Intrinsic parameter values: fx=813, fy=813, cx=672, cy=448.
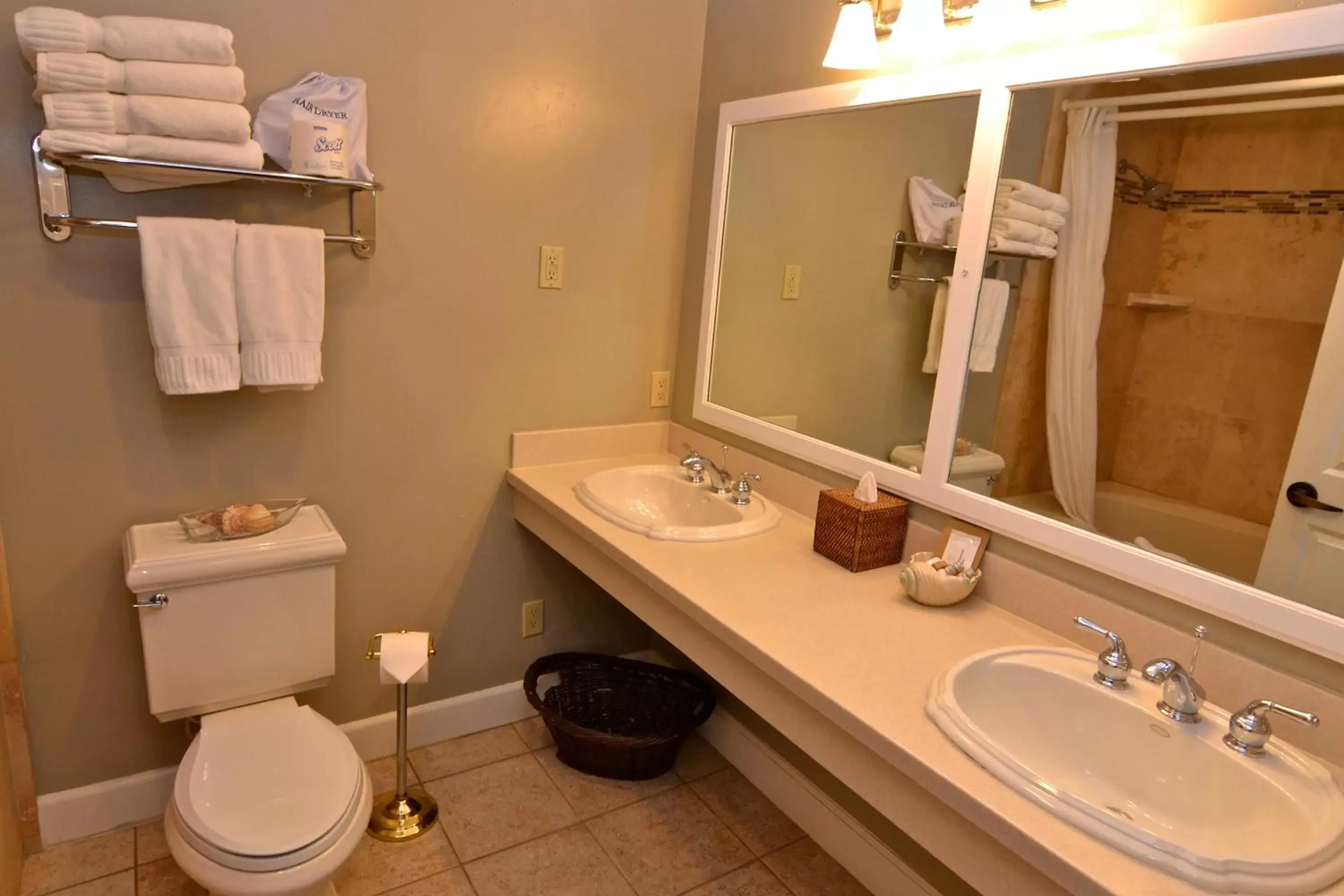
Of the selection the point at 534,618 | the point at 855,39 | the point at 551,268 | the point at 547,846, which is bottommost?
the point at 547,846

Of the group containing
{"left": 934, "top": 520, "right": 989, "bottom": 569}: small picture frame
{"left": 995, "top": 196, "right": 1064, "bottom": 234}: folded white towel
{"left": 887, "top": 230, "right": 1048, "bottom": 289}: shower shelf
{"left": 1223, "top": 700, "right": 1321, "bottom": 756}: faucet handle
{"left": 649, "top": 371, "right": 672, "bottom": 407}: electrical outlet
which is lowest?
{"left": 1223, "top": 700, "right": 1321, "bottom": 756}: faucet handle

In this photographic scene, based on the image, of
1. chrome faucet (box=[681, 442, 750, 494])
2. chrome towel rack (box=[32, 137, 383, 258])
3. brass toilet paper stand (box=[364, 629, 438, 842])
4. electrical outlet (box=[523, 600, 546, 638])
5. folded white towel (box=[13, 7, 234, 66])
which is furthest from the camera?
electrical outlet (box=[523, 600, 546, 638])

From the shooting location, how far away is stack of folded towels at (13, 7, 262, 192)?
4.52 feet

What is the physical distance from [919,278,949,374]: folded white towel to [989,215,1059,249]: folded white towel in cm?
14

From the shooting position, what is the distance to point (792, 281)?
2143 mm

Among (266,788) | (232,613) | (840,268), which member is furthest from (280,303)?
(840,268)

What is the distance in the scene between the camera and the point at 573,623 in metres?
2.47

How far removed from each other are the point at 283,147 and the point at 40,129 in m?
0.41

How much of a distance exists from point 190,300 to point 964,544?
1.59m

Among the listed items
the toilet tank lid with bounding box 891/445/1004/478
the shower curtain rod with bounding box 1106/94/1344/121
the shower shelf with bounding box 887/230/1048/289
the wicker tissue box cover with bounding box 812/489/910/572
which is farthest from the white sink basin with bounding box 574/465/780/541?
the shower curtain rod with bounding box 1106/94/1344/121

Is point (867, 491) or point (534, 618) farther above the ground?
point (867, 491)

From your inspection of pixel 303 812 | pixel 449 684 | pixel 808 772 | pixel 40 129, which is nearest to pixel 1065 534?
pixel 808 772

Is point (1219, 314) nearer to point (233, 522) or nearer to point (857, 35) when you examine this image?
point (857, 35)

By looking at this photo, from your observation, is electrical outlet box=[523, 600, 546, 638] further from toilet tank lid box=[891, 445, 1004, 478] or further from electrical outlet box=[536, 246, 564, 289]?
toilet tank lid box=[891, 445, 1004, 478]
